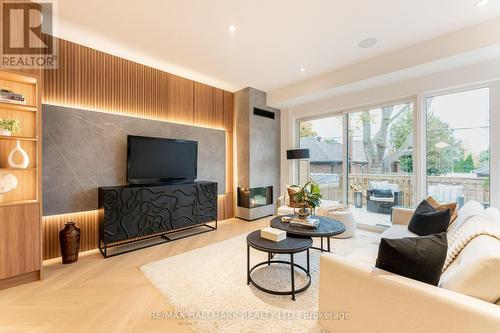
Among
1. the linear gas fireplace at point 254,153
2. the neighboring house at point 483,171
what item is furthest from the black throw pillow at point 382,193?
the linear gas fireplace at point 254,153

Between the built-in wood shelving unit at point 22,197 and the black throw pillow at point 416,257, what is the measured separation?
3285 millimetres

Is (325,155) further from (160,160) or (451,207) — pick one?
(160,160)

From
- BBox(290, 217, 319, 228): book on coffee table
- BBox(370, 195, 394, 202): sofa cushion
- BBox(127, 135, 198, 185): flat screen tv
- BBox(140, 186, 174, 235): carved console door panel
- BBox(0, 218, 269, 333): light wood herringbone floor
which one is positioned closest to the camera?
BBox(0, 218, 269, 333): light wood herringbone floor

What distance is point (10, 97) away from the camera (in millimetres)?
2303

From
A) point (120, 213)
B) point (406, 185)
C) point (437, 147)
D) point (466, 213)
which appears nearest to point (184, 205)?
point (120, 213)

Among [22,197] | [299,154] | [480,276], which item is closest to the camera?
[480,276]

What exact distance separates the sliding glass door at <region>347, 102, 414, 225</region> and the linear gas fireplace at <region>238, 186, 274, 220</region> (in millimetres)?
1880

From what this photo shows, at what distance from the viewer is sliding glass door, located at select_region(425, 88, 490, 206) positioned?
3.19 metres

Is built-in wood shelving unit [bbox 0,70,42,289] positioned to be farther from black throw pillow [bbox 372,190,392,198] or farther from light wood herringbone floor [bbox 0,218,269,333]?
black throw pillow [bbox 372,190,392,198]

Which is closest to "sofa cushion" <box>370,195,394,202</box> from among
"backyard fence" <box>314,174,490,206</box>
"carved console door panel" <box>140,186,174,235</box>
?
"backyard fence" <box>314,174,490,206</box>

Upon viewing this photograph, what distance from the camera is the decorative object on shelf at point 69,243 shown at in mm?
2742

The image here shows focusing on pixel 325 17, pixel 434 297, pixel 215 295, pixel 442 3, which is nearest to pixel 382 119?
pixel 442 3

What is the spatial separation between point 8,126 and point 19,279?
1626 mm

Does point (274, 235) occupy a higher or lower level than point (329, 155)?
lower
